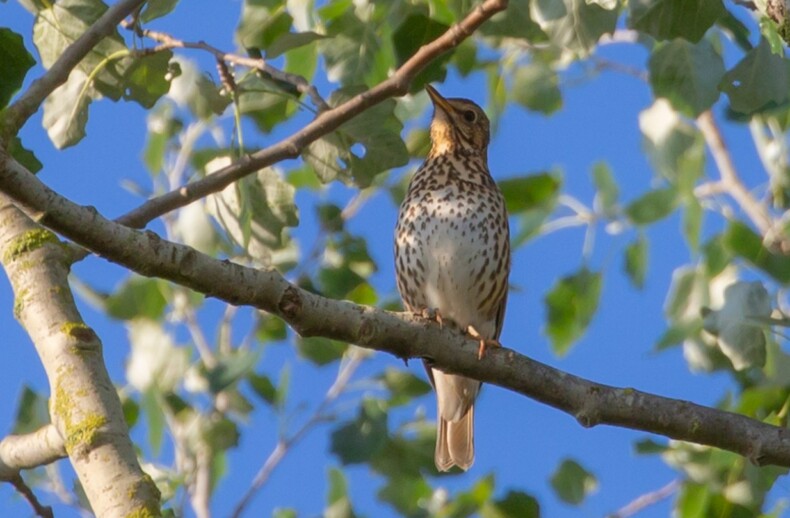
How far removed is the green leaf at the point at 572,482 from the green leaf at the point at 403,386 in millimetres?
686

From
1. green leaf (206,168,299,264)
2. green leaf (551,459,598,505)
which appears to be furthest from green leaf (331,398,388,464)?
green leaf (206,168,299,264)

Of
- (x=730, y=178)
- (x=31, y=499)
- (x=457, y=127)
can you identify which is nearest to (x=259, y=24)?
(x=31, y=499)

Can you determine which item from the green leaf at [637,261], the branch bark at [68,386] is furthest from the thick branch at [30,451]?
the green leaf at [637,261]

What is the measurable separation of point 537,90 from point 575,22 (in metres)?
2.42

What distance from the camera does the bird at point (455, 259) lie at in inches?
218

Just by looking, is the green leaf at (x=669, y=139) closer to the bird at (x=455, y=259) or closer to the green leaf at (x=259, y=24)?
the bird at (x=455, y=259)

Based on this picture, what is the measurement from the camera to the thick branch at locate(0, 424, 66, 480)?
3.33 metres

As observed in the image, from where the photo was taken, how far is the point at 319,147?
4492 mm

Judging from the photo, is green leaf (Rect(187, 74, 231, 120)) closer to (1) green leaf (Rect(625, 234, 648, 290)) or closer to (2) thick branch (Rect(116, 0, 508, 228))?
(2) thick branch (Rect(116, 0, 508, 228))

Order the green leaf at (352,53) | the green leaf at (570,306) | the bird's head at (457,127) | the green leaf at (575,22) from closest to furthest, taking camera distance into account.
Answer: the green leaf at (575,22), the green leaf at (352,53), the green leaf at (570,306), the bird's head at (457,127)

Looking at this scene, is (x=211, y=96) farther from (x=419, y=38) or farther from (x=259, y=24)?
(x=419, y=38)

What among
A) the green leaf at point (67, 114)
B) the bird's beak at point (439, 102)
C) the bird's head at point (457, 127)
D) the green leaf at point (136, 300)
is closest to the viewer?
the green leaf at point (67, 114)

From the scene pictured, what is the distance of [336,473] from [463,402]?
67cm

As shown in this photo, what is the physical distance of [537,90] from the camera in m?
6.27
